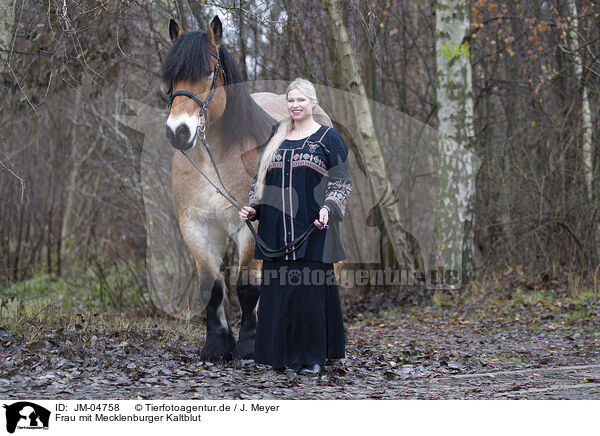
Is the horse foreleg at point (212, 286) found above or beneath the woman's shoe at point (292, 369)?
above

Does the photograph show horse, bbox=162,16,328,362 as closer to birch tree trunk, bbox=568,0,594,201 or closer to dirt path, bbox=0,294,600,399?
dirt path, bbox=0,294,600,399

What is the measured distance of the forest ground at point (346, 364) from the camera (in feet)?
13.4

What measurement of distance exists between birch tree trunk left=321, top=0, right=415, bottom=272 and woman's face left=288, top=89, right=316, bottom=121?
12.5 ft

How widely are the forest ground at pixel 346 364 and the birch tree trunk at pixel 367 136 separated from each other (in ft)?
6.17

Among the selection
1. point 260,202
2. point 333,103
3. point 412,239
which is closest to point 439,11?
point 333,103

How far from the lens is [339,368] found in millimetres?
4734

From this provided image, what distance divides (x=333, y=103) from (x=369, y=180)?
1.19m

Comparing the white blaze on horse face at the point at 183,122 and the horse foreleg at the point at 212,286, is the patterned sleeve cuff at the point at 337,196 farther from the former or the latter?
the horse foreleg at the point at 212,286

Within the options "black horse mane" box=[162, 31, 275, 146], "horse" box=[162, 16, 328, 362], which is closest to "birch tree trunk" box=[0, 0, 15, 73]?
"horse" box=[162, 16, 328, 362]

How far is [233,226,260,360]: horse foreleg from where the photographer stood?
198 inches

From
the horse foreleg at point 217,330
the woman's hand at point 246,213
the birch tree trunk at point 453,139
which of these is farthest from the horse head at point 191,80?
the birch tree trunk at point 453,139

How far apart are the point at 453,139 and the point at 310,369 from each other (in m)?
5.44
